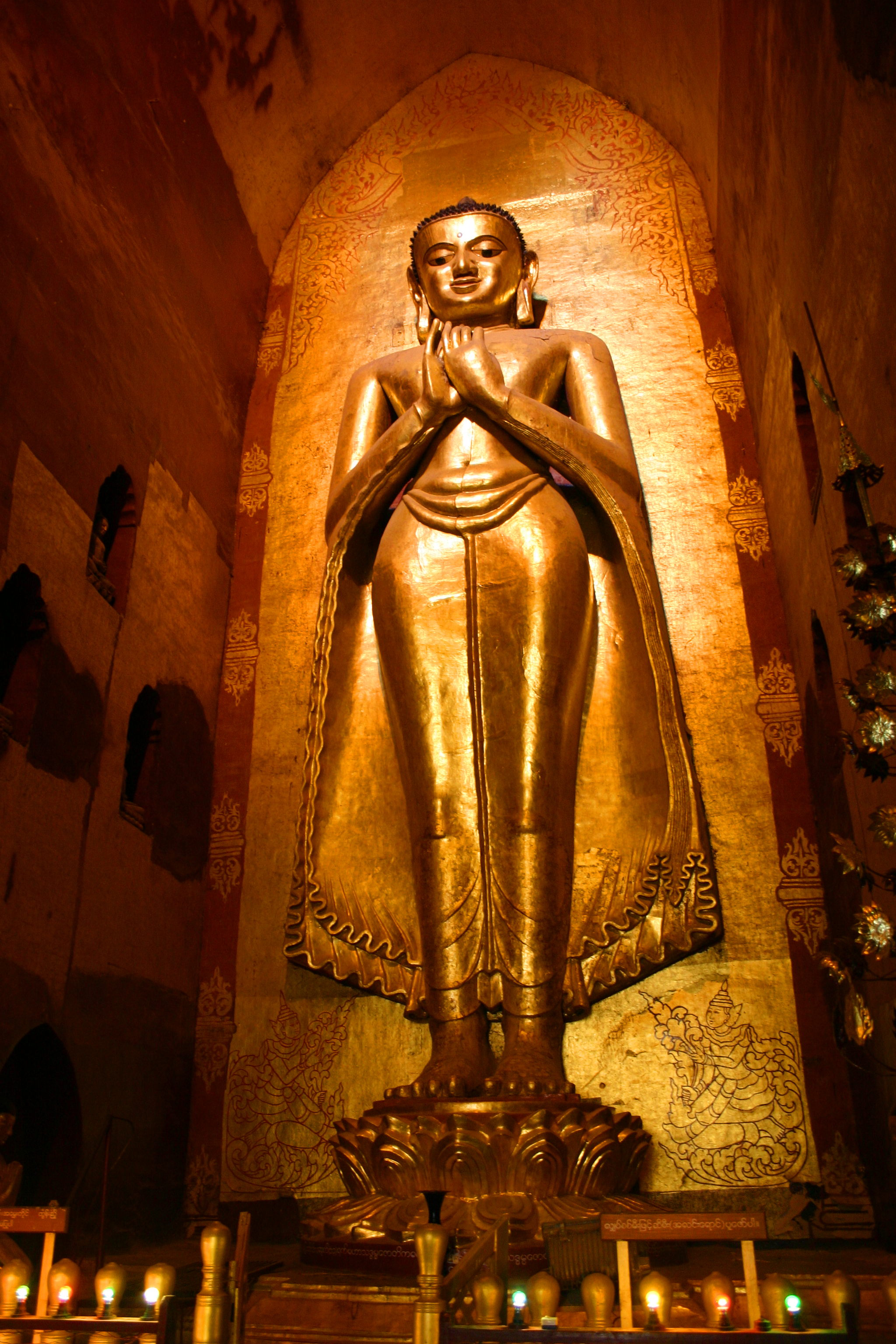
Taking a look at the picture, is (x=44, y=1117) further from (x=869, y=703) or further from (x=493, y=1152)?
(x=869, y=703)

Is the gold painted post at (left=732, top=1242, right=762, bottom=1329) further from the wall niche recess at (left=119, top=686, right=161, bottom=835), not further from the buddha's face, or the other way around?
the buddha's face

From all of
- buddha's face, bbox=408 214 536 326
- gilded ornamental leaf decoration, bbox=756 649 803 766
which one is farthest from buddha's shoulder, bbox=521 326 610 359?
gilded ornamental leaf decoration, bbox=756 649 803 766

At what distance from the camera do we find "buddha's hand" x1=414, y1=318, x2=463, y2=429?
159 inches

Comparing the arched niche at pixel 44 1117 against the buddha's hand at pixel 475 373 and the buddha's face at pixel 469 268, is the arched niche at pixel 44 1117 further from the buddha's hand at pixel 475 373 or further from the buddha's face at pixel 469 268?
the buddha's face at pixel 469 268

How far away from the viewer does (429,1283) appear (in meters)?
1.59

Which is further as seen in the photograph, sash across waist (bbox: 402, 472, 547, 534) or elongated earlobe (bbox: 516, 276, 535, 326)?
elongated earlobe (bbox: 516, 276, 535, 326)

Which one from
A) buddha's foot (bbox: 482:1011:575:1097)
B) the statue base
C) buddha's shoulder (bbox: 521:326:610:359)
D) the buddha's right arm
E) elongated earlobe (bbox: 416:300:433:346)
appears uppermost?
elongated earlobe (bbox: 416:300:433:346)

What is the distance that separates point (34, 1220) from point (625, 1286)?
94 cm

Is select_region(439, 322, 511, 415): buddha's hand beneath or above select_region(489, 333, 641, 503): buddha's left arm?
above

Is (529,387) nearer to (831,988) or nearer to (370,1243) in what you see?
(831,988)

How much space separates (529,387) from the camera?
4.34 meters

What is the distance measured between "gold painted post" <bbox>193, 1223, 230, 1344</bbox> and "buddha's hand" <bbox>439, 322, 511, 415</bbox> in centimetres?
287

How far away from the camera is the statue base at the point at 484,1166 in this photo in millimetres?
2883

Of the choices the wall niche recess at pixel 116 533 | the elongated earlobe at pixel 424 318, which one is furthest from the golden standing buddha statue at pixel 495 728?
the wall niche recess at pixel 116 533
